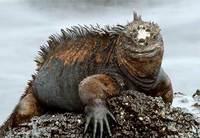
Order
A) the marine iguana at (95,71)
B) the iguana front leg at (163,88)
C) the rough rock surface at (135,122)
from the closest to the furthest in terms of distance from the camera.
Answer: the rough rock surface at (135,122)
the marine iguana at (95,71)
the iguana front leg at (163,88)

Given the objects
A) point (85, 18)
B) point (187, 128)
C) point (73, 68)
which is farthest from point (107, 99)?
point (85, 18)

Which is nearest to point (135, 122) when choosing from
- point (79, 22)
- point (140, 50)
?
point (140, 50)

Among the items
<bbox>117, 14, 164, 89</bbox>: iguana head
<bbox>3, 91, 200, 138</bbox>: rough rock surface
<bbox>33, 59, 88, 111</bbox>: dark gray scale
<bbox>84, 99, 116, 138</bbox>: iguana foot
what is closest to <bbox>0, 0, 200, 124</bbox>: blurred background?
<bbox>33, 59, 88, 111</bbox>: dark gray scale

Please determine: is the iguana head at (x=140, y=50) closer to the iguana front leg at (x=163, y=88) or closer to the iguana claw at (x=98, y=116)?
the iguana front leg at (x=163, y=88)

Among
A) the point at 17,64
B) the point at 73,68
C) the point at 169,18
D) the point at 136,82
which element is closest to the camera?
the point at 136,82

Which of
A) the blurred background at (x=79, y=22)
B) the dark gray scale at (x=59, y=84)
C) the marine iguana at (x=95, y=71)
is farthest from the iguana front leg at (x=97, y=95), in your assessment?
the blurred background at (x=79, y=22)

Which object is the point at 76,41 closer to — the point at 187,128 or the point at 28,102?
the point at 28,102

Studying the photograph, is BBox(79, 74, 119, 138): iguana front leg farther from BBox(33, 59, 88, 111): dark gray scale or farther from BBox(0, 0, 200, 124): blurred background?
BBox(0, 0, 200, 124): blurred background
